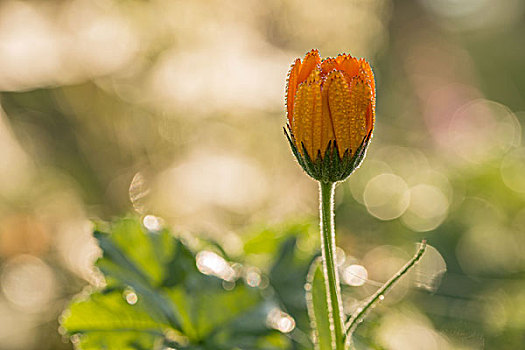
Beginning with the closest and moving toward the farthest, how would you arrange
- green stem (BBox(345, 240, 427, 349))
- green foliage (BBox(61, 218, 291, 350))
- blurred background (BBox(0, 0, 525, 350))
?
green stem (BBox(345, 240, 427, 349)), green foliage (BBox(61, 218, 291, 350)), blurred background (BBox(0, 0, 525, 350))

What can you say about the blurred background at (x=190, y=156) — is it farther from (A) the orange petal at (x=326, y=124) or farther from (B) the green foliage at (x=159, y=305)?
(A) the orange petal at (x=326, y=124)

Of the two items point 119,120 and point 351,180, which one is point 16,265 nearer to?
point 119,120

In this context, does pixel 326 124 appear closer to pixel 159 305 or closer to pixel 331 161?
pixel 331 161

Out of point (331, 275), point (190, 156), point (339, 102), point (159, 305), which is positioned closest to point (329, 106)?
point (339, 102)

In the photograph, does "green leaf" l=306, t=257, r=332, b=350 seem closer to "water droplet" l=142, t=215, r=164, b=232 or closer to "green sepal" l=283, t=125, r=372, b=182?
"green sepal" l=283, t=125, r=372, b=182

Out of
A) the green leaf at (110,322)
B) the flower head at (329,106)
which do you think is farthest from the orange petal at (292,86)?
the green leaf at (110,322)

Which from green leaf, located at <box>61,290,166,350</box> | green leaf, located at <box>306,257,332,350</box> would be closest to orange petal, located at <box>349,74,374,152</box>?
green leaf, located at <box>306,257,332,350</box>

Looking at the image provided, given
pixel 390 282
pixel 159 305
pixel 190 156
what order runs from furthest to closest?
1. pixel 190 156
2. pixel 159 305
3. pixel 390 282
